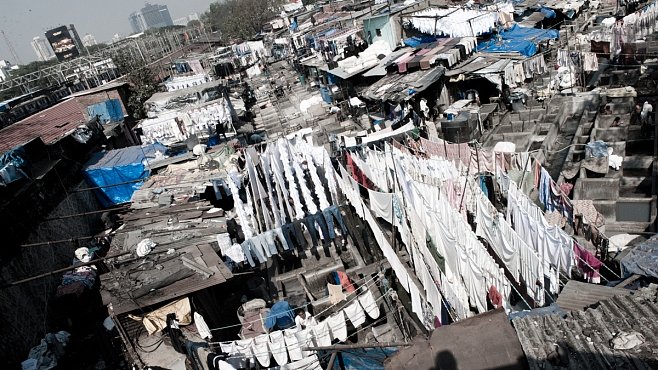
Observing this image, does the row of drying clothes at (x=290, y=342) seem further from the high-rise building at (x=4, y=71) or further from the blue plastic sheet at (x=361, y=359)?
the high-rise building at (x=4, y=71)

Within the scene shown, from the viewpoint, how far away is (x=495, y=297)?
8680 mm

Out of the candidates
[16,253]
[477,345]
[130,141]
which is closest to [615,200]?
[477,345]

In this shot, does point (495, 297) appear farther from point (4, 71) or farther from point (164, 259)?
point (4, 71)

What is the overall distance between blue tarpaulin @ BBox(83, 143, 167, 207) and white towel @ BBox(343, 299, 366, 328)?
13.8m

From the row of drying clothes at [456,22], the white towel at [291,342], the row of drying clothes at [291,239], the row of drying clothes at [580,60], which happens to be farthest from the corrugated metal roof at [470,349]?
the row of drying clothes at [456,22]

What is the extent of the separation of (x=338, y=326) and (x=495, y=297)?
3953 millimetres

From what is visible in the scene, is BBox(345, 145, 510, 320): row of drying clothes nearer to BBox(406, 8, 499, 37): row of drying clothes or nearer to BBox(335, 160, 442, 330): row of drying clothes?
BBox(335, 160, 442, 330): row of drying clothes

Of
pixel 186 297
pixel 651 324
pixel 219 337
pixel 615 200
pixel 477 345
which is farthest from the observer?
pixel 615 200

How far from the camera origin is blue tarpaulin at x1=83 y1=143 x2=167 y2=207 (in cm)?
2008

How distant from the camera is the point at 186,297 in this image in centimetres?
1068

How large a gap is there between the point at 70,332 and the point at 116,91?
809 inches

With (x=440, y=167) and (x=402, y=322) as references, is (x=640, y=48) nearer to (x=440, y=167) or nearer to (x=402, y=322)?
(x=440, y=167)

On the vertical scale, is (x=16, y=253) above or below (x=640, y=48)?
above

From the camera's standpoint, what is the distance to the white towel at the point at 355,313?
34.4ft
